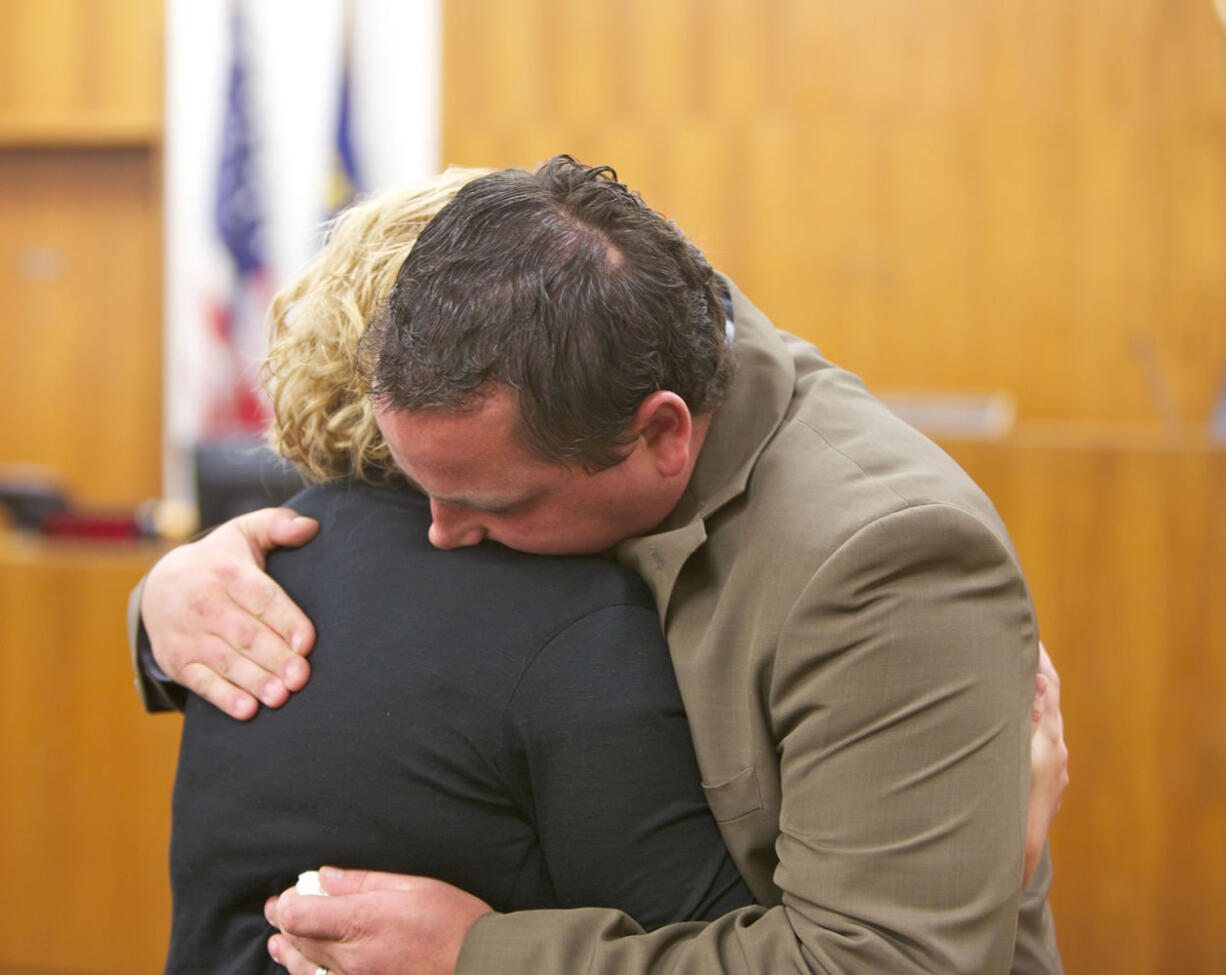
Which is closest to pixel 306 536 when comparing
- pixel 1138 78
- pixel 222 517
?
pixel 222 517

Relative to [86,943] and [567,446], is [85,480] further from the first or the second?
[567,446]

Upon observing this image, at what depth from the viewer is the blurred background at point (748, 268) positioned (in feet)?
8.53

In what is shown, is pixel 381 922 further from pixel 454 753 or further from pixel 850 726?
pixel 850 726

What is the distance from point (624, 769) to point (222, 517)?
2.09 meters

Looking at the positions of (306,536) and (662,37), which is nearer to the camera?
(306,536)

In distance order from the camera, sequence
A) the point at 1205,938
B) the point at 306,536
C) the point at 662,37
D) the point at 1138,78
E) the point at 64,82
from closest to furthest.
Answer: the point at 306,536 < the point at 1205,938 < the point at 1138,78 < the point at 662,37 < the point at 64,82

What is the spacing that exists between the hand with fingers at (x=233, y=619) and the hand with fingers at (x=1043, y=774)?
2.15 ft

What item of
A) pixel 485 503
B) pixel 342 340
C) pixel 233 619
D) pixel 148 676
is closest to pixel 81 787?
pixel 148 676

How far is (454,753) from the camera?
1.02 m

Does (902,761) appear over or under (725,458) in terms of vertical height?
under

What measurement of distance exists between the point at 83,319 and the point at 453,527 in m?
5.02

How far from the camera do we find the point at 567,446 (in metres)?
1.03

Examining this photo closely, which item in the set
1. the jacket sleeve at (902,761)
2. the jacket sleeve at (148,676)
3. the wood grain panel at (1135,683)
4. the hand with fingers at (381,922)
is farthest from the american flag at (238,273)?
the jacket sleeve at (902,761)

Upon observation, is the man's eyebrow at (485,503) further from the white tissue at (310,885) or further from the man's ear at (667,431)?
the white tissue at (310,885)
